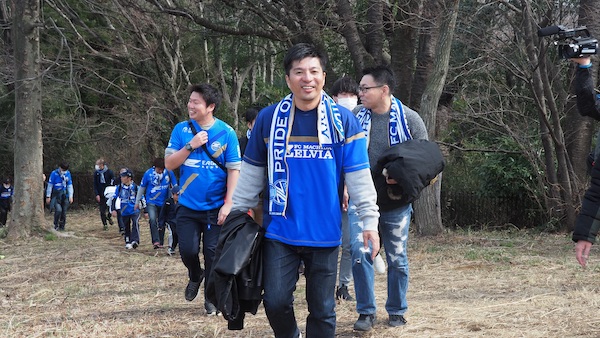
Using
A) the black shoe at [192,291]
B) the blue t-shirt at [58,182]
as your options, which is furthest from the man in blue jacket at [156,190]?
the blue t-shirt at [58,182]

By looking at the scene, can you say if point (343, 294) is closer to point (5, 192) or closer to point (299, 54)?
point (299, 54)

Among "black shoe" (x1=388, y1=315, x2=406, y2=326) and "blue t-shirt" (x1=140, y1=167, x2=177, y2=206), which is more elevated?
"blue t-shirt" (x1=140, y1=167, x2=177, y2=206)

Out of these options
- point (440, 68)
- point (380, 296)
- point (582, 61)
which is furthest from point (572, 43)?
point (440, 68)

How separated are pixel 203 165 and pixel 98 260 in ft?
18.0

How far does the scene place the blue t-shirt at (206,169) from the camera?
642 cm

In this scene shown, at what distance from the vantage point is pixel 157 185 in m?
13.2

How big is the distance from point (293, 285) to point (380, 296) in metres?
3.40

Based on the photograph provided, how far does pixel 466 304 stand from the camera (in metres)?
6.75

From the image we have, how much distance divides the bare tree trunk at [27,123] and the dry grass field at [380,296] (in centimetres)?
257

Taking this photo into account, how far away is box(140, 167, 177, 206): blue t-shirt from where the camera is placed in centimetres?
1323

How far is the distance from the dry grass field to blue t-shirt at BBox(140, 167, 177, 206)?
1.26 m

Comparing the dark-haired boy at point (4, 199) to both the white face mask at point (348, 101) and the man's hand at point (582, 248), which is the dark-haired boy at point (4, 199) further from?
the man's hand at point (582, 248)

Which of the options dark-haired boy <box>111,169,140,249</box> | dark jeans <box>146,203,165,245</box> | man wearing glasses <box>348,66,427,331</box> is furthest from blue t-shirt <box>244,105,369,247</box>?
dark-haired boy <box>111,169,140,249</box>

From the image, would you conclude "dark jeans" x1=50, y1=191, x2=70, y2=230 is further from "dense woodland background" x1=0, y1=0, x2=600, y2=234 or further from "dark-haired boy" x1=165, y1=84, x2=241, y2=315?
"dark-haired boy" x1=165, y1=84, x2=241, y2=315
